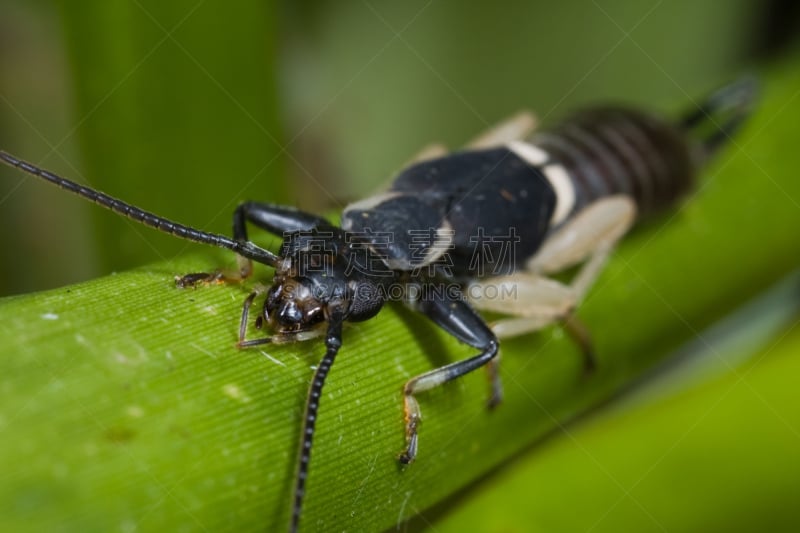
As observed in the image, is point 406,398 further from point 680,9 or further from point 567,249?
point 680,9

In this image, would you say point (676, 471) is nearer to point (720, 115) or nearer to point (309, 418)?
point (309, 418)

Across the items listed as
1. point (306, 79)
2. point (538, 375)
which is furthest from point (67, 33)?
point (306, 79)

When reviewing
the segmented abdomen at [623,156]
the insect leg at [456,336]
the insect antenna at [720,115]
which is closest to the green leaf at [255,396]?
the insect leg at [456,336]

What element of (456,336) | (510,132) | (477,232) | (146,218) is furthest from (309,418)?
(510,132)

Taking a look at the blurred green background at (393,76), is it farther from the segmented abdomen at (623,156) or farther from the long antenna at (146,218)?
the long antenna at (146,218)

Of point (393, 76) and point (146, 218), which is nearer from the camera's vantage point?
point (146, 218)

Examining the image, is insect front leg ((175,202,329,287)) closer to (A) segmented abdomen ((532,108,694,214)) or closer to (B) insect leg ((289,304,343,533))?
(B) insect leg ((289,304,343,533))

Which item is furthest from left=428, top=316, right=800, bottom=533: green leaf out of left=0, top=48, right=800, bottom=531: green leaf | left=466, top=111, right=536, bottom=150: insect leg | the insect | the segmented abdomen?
left=466, top=111, right=536, bottom=150: insect leg
